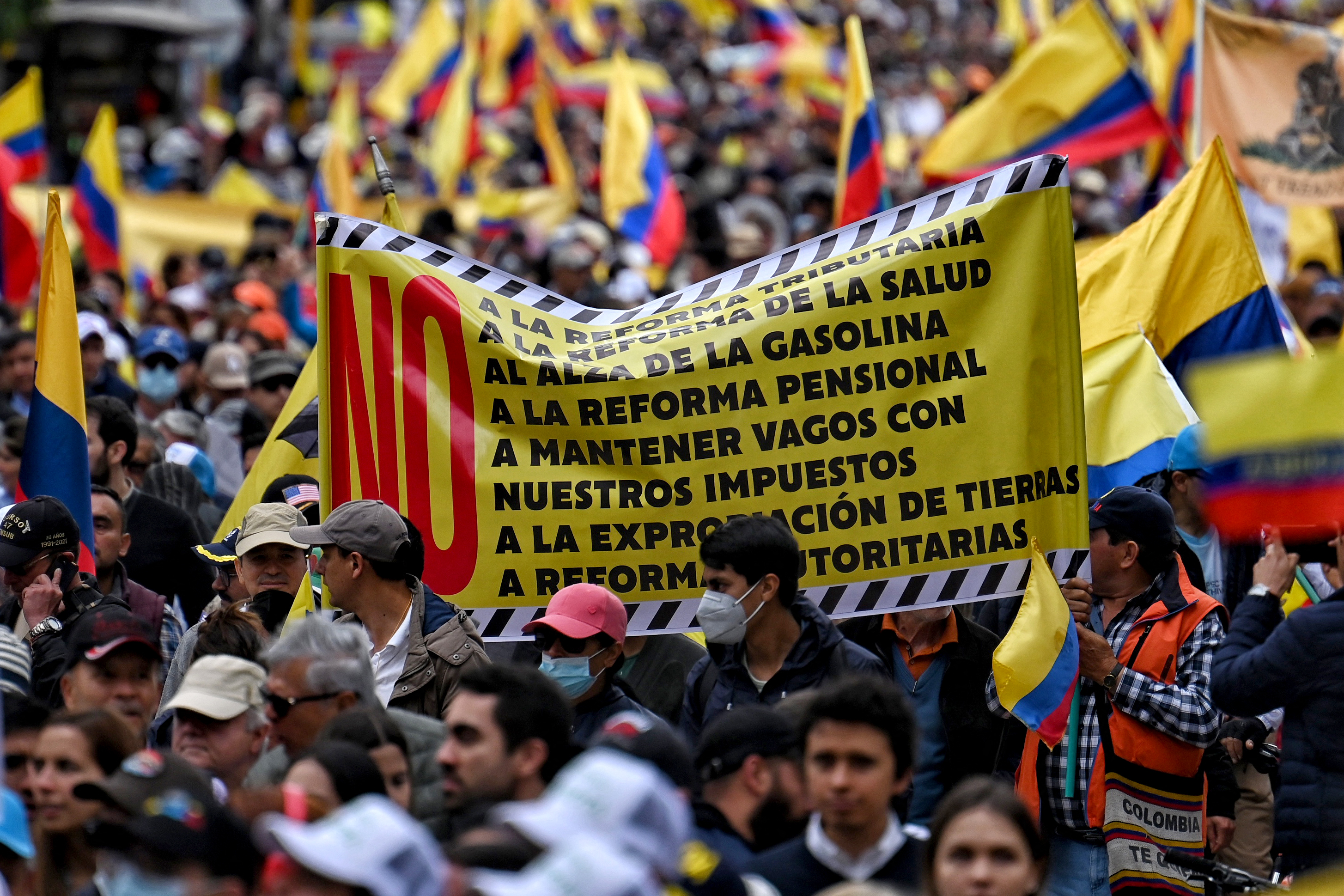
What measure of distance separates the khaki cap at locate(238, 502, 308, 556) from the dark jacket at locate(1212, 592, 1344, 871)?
302 centimetres

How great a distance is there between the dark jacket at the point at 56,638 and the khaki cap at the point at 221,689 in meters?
0.60

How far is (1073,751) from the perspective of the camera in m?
6.03

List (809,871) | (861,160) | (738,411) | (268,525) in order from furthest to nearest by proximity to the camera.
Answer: (861,160)
(268,525)
(738,411)
(809,871)

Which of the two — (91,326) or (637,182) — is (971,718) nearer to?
Answer: (91,326)

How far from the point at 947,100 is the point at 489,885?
28.4 metres

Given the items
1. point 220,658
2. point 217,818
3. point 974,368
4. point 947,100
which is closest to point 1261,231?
point 974,368

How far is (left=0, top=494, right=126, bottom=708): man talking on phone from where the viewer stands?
6531 millimetres

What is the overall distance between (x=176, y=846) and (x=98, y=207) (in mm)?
11971

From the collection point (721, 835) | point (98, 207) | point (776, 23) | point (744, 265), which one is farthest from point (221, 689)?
point (776, 23)

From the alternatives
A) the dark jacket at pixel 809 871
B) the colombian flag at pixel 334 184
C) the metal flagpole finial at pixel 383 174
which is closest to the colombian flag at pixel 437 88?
the colombian flag at pixel 334 184

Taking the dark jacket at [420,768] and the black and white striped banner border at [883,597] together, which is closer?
the dark jacket at [420,768]

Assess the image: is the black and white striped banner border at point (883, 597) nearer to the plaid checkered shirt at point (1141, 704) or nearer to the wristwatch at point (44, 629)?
the plaid checkered shirt at point (1141, 704)

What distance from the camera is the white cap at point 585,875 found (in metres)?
3.15

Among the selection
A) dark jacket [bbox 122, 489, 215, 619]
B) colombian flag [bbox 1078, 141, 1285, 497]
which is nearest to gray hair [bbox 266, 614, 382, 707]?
dark jacket [bbox 122, 489, 215, 619]
